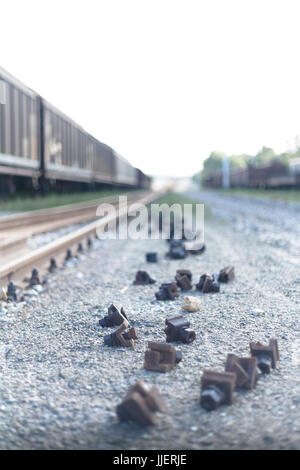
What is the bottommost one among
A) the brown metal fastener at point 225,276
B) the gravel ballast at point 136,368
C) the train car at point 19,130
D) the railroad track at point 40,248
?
the gravel ballast at point 136,368

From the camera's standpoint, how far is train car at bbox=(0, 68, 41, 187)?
11.4 metres

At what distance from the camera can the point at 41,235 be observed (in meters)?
8.75

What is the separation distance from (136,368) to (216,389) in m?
0.52

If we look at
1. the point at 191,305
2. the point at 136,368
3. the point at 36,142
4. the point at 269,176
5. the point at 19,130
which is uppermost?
the point at 269,176

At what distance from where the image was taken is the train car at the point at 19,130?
37.4 ft

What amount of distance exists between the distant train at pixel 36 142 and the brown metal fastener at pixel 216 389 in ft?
34.1

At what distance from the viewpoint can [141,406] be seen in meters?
1.78

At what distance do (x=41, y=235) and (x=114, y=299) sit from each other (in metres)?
5.24

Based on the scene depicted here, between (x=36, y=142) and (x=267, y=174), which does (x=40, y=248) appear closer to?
(x=36, y=142)

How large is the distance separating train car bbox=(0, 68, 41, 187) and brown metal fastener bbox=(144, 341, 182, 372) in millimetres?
9995

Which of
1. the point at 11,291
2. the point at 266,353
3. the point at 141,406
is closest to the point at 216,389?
the point at 141,406

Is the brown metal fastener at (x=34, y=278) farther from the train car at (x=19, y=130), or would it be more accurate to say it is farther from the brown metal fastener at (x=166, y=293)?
the train car at (x=19, y=130)

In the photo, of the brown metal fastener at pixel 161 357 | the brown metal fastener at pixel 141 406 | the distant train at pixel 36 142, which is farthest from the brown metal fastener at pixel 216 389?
the distant train at pixel 36 142

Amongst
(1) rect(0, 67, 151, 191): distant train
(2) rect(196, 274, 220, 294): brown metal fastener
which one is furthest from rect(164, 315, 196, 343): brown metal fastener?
(1) rect(0, 67, 151, 191): distant train
